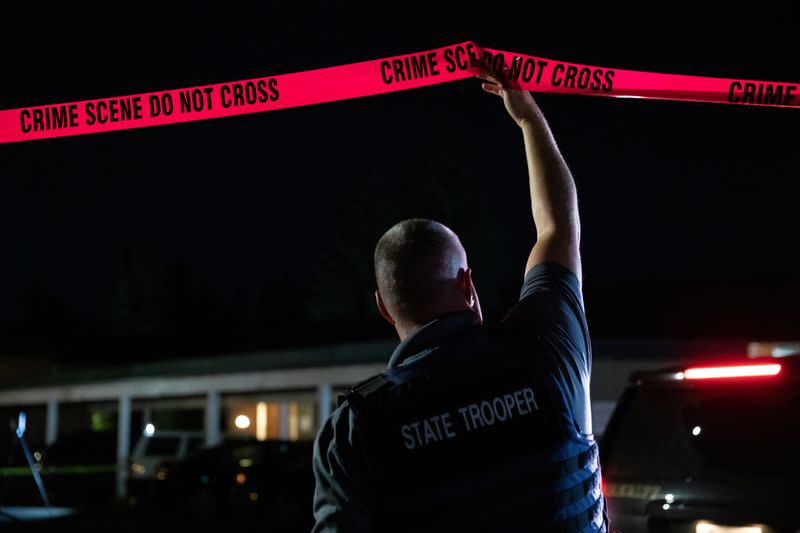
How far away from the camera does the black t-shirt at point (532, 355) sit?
2191 mm

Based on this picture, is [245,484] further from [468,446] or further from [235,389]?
[468,446]

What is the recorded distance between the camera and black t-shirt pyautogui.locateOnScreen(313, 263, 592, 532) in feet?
Result: 7.19

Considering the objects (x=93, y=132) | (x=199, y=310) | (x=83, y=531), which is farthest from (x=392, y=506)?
(x=199, y=310)

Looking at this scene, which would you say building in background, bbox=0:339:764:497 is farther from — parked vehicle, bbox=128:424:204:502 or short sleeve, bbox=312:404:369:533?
short sleeve, bbox=312:404:369:533

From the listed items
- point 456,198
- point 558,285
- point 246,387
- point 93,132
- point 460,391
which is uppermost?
point 456,198

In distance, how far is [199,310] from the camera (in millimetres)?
80938

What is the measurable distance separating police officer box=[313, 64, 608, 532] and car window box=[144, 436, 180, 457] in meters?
22.7

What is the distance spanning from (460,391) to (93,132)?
2628 mm

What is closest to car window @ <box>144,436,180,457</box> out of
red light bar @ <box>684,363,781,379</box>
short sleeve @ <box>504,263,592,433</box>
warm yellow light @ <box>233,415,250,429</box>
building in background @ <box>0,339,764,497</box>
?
building in background @ <box>0,339,764,497</box>

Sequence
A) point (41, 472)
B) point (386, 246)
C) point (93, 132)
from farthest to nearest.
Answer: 1. point (41, 472)
2. point (93, 132)
3. point (386, 246)

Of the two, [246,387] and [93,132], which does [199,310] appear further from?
[93,132]

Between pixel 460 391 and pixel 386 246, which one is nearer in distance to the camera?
pixel 460 391

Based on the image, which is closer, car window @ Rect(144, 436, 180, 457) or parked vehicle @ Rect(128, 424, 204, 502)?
parked vehicle @ Rect(128, 424, 204, 502)

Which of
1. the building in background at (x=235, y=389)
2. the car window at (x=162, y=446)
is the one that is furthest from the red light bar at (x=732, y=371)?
the car window at (x=162, y=446)
